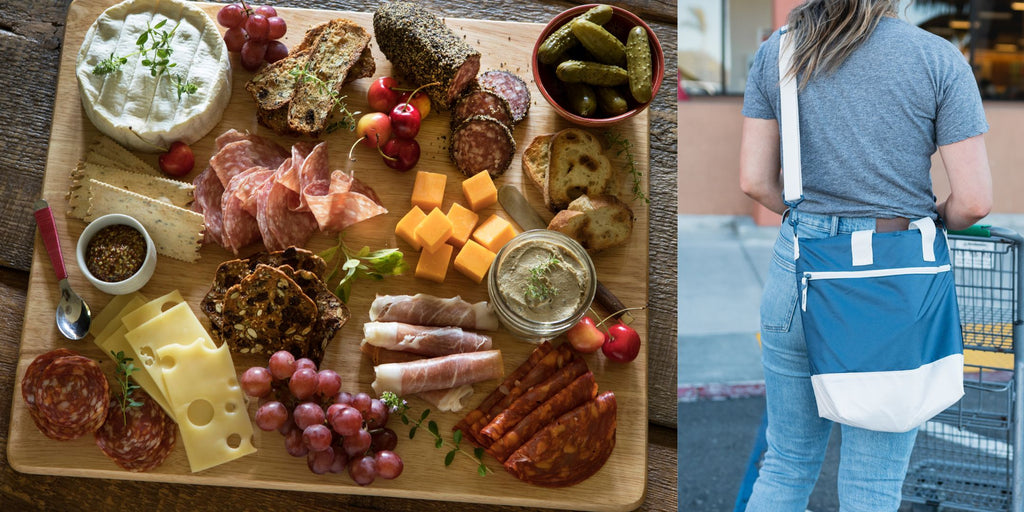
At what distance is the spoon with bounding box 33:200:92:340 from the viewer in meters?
1.99

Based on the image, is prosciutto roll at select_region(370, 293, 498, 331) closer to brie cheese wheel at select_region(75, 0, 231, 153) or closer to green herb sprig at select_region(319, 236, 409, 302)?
green herb sprig at select_region(319, 236, 409, 302)

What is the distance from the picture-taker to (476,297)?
2.08m

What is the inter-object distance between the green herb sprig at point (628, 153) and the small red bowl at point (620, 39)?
0.24ft

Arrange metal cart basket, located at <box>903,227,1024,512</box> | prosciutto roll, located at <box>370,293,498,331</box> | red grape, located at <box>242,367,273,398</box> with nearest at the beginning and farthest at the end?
red grape, located at <box>242,367,273,398</box> < prosciutto roll, located at <box>370,293,498,331</box> < metal cart basket, located at <box>903,227,1024,512</box>

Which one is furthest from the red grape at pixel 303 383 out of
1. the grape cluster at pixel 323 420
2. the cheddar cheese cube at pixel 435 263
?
the cheddar cheese cube at pixel 435 263

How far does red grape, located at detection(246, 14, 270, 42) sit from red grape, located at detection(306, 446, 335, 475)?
1.14 m

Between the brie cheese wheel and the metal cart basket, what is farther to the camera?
the metal cart basket

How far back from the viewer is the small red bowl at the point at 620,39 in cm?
206

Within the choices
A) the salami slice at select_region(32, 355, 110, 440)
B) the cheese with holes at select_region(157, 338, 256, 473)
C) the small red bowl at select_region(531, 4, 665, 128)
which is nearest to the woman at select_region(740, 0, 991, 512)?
the small red bowl at select_region(531, 4, 665, 128)

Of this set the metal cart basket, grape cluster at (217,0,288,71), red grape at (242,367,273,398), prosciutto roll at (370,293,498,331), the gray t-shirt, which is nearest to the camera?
the gray t-shirt

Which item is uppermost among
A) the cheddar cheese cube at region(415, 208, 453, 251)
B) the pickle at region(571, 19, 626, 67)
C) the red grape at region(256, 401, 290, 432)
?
the pickle at region(571, 19, 626, 67)

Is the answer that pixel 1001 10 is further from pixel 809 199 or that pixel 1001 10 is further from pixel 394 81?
pixel 394 81

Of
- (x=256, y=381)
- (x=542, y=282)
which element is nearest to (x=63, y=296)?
(x=256, y=381)

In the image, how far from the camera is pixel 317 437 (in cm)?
184
